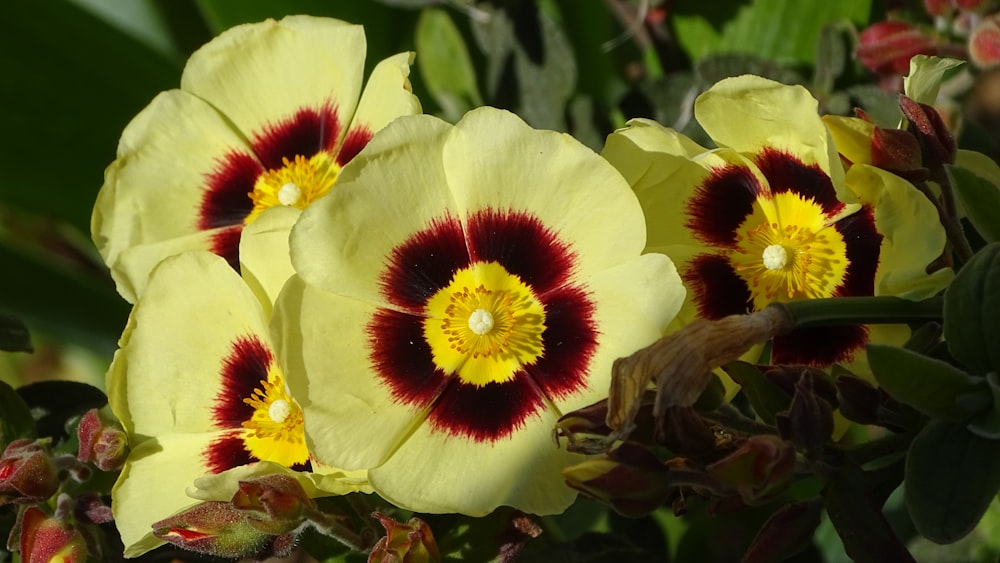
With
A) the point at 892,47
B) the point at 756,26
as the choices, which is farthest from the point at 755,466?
the point at 756,26

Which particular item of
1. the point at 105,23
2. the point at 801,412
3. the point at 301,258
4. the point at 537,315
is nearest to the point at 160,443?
the point at 301,258

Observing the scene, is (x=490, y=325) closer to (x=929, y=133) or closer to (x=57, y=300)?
(x=929, y=133)

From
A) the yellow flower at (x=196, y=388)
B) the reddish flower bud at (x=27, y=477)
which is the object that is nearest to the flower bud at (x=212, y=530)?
the yellow flower at (x=196, y=388)

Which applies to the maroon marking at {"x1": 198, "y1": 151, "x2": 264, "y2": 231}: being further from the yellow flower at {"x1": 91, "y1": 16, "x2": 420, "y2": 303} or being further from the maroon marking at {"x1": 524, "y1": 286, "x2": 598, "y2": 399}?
the maroon marking at {"x1": 524, "y1": 286, "x2": 598, "y2": 399}

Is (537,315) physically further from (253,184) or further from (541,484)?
(253,184)

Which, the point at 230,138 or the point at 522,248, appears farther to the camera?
the point at 230,138

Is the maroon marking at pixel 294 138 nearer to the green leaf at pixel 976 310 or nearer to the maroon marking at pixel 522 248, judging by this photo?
the maroon marking at pixel 522 248
